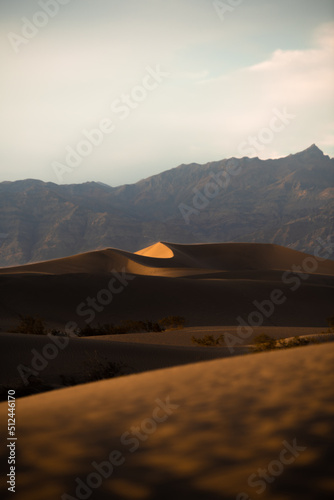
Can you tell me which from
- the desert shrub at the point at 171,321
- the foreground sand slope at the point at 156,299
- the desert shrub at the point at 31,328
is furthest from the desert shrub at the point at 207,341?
the foreground sand slope at the point at 156,299

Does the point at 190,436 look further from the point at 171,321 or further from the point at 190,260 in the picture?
the point at 190,260

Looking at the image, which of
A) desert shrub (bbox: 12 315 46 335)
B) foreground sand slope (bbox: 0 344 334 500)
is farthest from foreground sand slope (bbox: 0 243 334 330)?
foreground sand slope (bbox: 0 344 334 500)

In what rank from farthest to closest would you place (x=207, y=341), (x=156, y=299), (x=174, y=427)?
(x=156, y=299)
(x=207, y=341)
(x=174, y=427)

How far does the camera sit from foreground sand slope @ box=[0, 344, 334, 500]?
3135 mm

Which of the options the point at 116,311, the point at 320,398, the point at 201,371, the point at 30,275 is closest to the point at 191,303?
the point at 116,311

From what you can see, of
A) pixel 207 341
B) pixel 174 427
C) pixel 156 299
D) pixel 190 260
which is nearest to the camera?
pixel 174 427

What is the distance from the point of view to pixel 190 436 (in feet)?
12.9

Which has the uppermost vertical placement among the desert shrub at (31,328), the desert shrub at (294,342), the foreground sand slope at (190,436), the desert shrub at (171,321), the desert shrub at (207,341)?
the desert shrub at (171,321)

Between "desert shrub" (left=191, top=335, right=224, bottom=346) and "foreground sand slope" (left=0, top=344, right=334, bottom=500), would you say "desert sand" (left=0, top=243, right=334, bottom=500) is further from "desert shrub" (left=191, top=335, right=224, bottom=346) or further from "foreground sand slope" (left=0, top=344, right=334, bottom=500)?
"desert shrub" (left=191, top=335, right=224, bottom=346)

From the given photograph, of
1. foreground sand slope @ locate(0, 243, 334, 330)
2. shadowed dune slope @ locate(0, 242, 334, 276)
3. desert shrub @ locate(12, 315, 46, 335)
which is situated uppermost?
shadowed dune slope @ locate(0, 242, 334, 276)

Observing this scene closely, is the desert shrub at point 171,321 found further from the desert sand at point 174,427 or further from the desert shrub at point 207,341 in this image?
the desert sand at point 174,427

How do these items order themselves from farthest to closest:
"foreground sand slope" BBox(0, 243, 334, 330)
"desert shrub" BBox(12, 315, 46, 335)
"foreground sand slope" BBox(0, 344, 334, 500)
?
"foreground sand slope" BBox(0, 243, 334, 330)
"desert shrub" BBox(12, 315, 46, 335)
"foreground sand slope" BBox(0, 344, 334, 500)

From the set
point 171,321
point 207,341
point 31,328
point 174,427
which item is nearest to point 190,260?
point 171,321

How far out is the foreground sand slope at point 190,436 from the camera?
10.3ft
